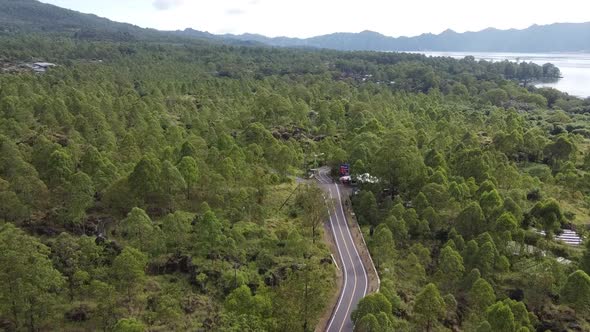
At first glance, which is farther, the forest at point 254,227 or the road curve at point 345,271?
the road curve at point 345,271

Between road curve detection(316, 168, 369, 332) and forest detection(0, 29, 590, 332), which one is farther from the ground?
forest detection(0, 29, 590, 332)

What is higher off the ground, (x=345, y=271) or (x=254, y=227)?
(x=254, y=227)

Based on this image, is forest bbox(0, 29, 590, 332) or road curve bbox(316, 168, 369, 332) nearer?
forest bbox(0, 29, 590, 332)

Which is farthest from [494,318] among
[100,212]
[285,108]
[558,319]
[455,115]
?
[455,115]

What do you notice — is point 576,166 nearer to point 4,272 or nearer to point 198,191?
point 198,191

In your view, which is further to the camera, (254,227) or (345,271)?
(254,227)
